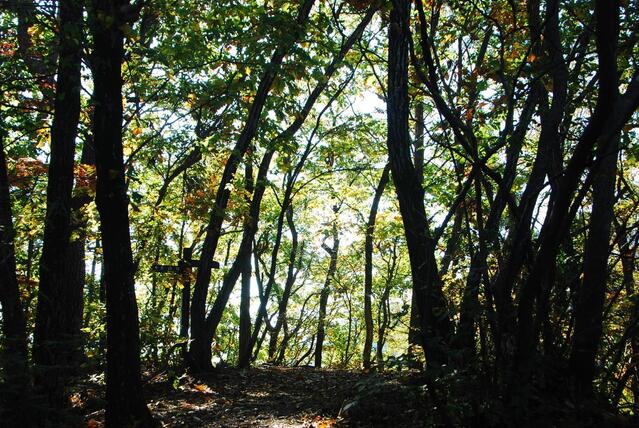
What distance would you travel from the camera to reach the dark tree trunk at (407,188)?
4297 mm

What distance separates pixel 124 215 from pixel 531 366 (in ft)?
13.5

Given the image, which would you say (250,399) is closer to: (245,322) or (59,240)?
(59,240)

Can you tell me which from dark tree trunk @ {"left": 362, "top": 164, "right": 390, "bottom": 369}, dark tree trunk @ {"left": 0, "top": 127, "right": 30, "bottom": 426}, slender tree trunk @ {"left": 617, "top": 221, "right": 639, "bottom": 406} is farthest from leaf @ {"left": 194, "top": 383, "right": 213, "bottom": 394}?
dark tree trunk @ {"left": 362, "top": 164, "right": 390, "bottom": 369}

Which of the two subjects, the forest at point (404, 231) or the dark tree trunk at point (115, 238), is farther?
the dark tree trunk at point (115, 238)

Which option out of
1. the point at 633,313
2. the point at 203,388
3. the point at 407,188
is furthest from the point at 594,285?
the point at 203,388

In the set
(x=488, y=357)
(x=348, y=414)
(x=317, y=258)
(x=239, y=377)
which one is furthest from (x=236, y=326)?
(x=488, y=357)

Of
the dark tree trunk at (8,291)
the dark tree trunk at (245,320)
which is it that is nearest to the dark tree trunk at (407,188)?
the dark tree trunk at (8,291)

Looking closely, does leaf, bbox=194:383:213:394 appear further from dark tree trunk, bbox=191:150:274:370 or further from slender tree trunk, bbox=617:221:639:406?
slender tree trunk, bbox=617:221:639:406

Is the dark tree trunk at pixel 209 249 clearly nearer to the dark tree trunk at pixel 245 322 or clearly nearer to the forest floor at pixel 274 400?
the forest floor at pixel 274 400

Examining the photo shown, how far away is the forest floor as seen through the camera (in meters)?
5.14

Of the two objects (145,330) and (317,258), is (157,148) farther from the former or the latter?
(317,258)

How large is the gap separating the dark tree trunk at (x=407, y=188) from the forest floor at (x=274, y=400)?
70 centimetres

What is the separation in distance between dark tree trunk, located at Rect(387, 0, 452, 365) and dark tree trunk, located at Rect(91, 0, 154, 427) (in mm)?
2901

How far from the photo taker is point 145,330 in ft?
24.6
